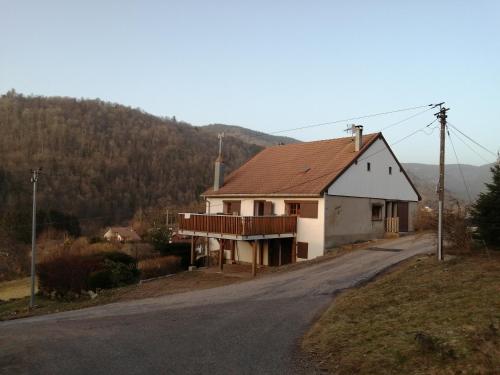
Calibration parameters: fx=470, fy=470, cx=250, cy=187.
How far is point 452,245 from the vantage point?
18.5 meters

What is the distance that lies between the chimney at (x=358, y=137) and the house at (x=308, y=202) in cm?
6

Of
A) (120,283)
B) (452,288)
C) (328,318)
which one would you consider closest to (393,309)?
(328,318)

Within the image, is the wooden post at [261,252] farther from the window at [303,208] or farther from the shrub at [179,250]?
the shrub at [179,250]

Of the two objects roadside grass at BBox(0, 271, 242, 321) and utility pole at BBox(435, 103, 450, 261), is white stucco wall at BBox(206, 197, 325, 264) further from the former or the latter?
utility pole at BBox(435, 103, 450, 261)

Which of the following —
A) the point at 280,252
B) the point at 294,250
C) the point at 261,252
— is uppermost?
the point at 294,250

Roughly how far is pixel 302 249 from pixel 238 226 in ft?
14.2

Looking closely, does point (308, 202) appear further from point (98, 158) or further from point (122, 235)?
point (98, 158)

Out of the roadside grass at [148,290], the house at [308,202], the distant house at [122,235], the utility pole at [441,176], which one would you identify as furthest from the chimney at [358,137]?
the distant house at [122,235]

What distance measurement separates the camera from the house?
24.4 m

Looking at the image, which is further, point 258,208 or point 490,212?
point 258,208

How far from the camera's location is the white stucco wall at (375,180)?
1013 inches

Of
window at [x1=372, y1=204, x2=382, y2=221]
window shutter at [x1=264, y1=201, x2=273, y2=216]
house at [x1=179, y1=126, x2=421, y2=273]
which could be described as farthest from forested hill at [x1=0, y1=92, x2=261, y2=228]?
window at [x1=372, y1=204, x2=382, y2=221]

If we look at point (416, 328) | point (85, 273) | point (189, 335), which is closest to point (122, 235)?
point (85, 273)

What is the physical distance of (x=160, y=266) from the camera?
3100 centimetres
